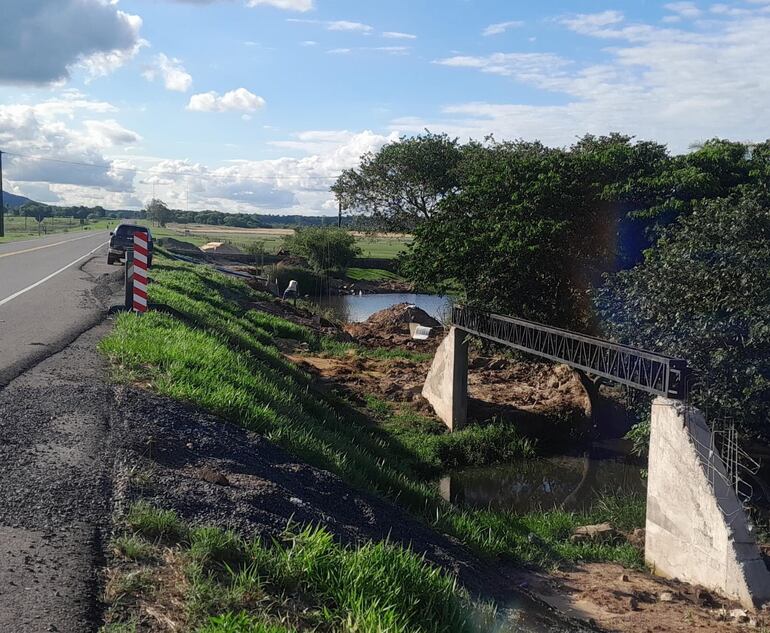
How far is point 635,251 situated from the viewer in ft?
60.1

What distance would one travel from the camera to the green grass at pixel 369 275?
231 ft

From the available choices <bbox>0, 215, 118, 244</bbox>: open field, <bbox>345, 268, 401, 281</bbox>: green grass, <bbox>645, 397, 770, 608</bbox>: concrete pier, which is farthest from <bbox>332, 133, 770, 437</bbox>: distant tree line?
<bbox>345, 268, 401, 281</bbox>: green grass

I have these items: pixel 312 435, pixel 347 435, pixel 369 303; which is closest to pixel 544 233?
pixel 347 435

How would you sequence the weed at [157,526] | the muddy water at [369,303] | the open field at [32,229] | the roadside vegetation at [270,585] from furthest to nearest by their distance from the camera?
the open field at [32,229]
the muddy water at [369,303]
the weed at [157,526]
the roadside vegetation at [270,585]

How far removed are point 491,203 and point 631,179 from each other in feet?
13.2

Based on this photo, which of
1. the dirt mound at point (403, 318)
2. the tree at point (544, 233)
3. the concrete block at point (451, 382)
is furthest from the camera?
the dirt mound at point (403, 318)

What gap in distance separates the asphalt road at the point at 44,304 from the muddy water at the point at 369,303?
2050cm

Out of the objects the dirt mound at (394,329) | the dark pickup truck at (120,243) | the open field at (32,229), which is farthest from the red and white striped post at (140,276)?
the open field at (32,229)

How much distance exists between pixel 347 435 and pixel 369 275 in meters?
58.3

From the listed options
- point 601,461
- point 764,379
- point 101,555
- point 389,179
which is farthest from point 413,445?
point 389,179

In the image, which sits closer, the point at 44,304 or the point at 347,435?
the point at 347,435

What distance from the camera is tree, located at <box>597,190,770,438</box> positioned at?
11.3 m

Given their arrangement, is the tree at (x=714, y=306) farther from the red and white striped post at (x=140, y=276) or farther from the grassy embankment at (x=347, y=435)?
the red and white striped post at (x=140, y=276)

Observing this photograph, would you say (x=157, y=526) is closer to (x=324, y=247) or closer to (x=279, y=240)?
(x=324, y=247)
